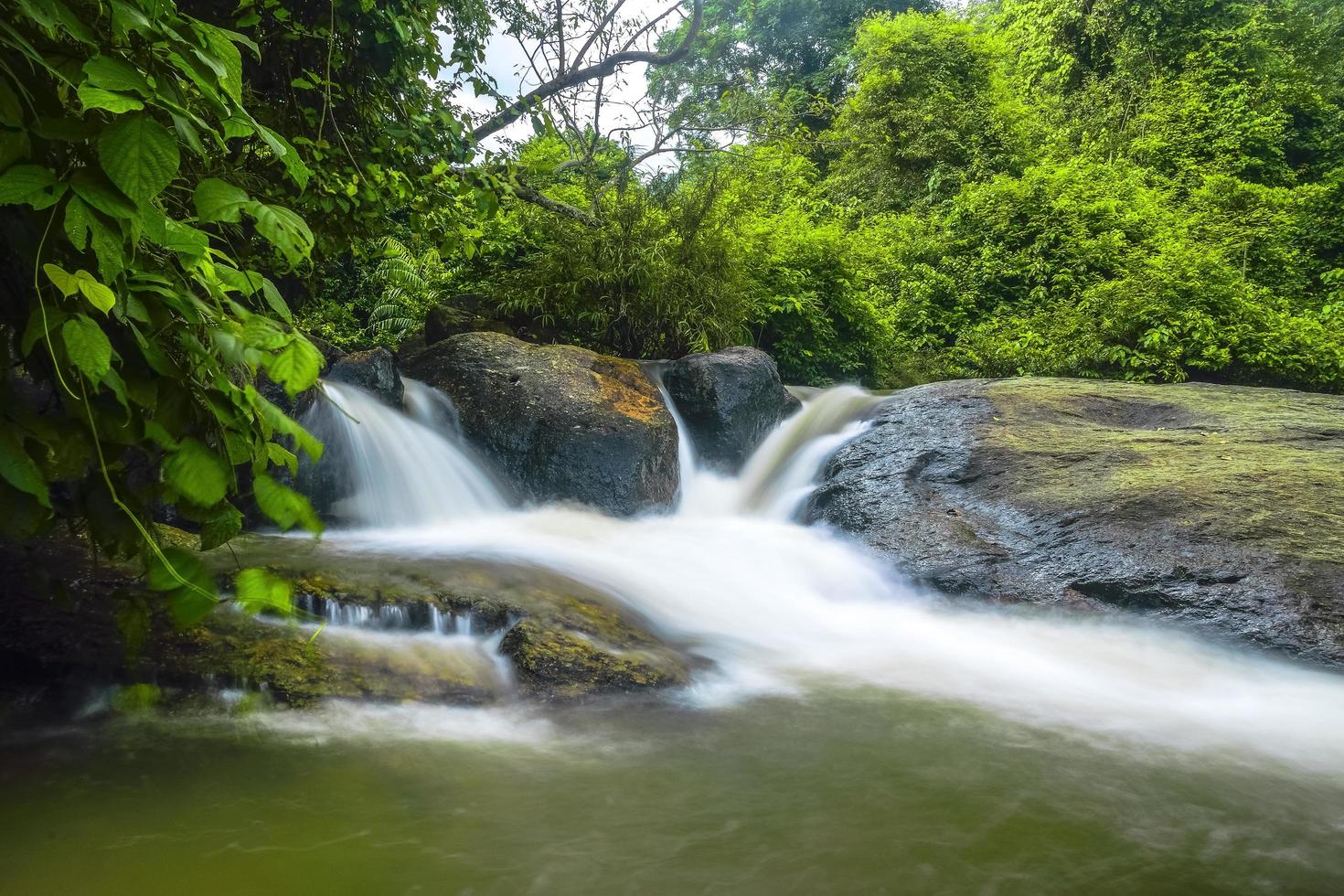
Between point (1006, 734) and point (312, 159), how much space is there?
3.86 m

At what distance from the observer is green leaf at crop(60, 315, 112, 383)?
107 cm

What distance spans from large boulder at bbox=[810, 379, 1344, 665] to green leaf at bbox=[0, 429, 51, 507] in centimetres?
506

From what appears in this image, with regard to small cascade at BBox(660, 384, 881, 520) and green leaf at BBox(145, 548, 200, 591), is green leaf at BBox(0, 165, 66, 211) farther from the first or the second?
small cascade at BBox(660, 384, 881, 520)

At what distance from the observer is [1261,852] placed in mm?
2365

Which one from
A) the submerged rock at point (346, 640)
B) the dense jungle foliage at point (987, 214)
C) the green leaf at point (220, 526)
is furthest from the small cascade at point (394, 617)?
the dense jungle foliage at point (987, 214)

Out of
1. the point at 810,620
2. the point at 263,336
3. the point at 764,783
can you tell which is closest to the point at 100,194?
the point at 263,336

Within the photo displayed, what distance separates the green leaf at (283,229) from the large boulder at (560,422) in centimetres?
518

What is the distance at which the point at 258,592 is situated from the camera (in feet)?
3.67

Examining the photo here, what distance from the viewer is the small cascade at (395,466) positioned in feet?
18.9

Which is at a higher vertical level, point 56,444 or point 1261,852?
point 56,444

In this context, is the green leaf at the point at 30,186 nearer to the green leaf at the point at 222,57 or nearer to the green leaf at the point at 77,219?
the green leaf at the point at 77,219

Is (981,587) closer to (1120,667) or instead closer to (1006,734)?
(1120,667)

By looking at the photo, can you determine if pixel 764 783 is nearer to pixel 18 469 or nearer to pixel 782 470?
pixel 18 469

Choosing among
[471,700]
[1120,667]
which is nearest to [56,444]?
[471,700]
